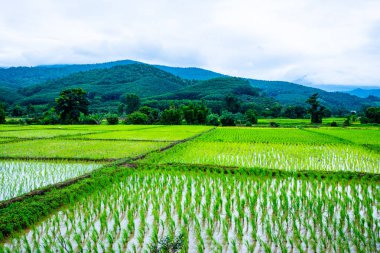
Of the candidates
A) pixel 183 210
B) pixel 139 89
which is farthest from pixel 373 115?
pixel 139 89

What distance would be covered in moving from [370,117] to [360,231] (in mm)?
39411

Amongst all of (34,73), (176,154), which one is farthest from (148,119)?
(34,73)

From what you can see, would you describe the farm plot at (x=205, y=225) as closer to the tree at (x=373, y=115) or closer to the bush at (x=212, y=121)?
the bush at (x=212, y=121)

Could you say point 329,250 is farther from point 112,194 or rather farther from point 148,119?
point 148,119

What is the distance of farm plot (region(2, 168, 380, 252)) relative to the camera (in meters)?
3.47

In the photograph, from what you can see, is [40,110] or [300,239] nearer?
[300,239]

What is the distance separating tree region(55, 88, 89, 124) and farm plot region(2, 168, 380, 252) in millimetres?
32392

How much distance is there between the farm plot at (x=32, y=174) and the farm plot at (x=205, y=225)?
164cm

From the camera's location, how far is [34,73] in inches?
6654

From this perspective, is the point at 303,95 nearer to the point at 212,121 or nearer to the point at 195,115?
the point at 212,121

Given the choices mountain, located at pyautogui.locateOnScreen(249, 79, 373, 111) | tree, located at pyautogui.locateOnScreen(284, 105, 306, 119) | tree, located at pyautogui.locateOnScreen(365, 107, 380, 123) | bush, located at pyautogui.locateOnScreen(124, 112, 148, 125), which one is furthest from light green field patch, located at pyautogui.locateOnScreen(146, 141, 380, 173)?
mountain, located at pyautogui.locateOnScreen(249, 79, 373, 111)

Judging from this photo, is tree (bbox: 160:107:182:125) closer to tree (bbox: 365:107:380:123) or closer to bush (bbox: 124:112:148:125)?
bush (bbox: 124:112:148:125)

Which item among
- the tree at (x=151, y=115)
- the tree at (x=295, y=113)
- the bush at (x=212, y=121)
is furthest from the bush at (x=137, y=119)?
the tree at (x=295, y=113)

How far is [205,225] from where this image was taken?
411cm
